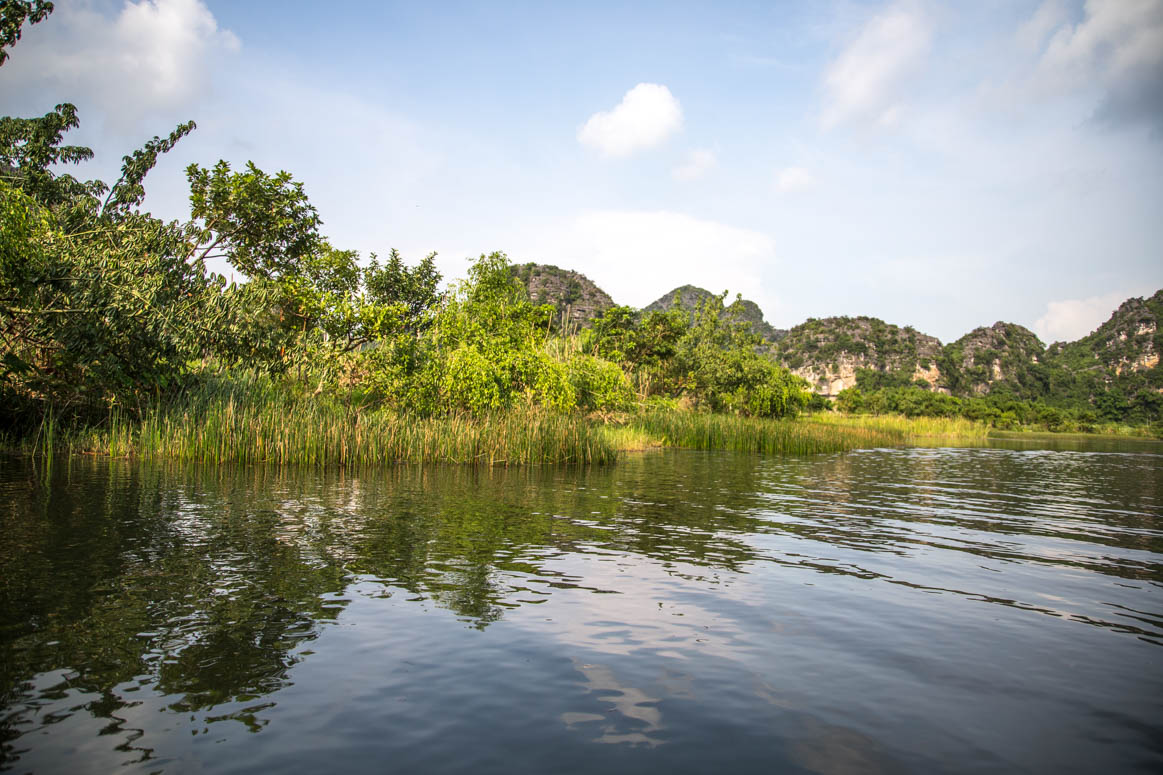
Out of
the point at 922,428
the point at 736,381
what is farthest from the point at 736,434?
the point at 922,428

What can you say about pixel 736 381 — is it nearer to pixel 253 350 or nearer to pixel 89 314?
pixel 253 350

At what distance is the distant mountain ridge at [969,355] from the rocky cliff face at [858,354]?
121mm

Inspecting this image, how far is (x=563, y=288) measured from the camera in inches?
3430

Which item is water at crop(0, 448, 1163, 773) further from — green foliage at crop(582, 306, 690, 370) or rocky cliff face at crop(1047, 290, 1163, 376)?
rocky cliff face at crop(1047, 290, 1163, 376)

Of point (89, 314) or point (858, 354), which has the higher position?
point (858, 354)

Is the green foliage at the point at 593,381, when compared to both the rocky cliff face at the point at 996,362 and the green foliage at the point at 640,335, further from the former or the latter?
the rocky cliff face at the point at 996,362

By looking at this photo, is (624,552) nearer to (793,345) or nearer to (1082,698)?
(1082,698)

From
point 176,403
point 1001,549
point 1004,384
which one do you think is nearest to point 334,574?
Answer: point 1001,549

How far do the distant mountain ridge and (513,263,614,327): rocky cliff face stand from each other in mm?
140

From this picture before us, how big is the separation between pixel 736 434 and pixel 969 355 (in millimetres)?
78645

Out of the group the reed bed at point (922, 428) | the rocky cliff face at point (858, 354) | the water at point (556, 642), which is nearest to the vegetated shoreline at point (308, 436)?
the water at point (556, 642)

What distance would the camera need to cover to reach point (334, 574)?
17.6 ft

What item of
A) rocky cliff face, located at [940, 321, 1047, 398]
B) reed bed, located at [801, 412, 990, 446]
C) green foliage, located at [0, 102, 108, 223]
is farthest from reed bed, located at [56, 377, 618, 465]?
rocky cliff face, located at [940, 321, 1047, 398]

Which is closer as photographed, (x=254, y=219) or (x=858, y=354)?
(x=254, y=219)
